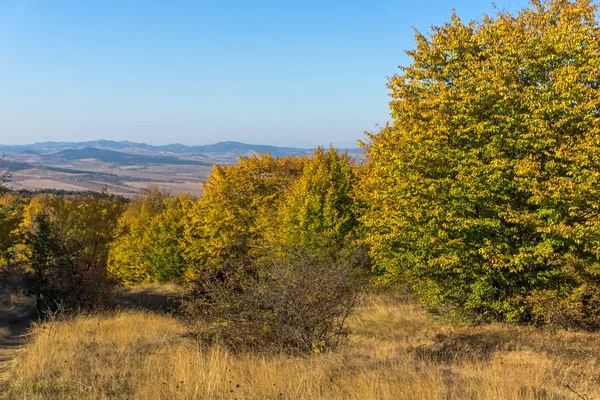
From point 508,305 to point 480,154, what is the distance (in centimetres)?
467

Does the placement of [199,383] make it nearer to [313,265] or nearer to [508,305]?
[313,265]

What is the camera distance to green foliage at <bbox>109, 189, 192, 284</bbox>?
43.8 metres

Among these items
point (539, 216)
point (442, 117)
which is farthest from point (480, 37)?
point (539, 216)

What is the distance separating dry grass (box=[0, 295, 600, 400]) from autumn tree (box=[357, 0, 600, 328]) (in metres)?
3.75

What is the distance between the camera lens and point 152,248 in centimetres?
4512

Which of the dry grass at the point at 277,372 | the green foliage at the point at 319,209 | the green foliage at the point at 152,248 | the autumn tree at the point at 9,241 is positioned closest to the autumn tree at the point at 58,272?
the autumn tree at the point at 9,241

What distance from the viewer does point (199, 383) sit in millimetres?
5301

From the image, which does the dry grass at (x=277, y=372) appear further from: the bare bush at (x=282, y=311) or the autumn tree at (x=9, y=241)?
the autumn tree at (x=9, y=241)

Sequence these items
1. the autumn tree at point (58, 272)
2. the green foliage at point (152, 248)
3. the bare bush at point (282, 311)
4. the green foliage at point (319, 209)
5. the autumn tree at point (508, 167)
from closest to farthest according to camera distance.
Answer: the bare bush at point (282, 311) → the autumn tree at point (508, 167) → the autumn tree at point (58, 272) → the green foliage at point (319, 209) → the green foliage at point (152, 248)

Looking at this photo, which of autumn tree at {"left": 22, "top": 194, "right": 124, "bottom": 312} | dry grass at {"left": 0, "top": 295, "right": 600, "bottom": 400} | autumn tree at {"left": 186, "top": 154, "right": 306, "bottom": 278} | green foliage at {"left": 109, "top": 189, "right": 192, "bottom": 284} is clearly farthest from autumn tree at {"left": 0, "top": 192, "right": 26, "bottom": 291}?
dry grass at {"left": 0, "top": 295, "right": 600, "bottom": 400}

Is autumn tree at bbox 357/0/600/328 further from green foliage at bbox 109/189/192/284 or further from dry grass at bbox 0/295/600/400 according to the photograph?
green foliage at bbox 109/189/192/284

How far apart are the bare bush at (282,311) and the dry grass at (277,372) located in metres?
0.43

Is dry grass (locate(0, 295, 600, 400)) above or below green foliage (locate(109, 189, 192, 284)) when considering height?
above

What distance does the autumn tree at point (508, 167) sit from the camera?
11961 mm
